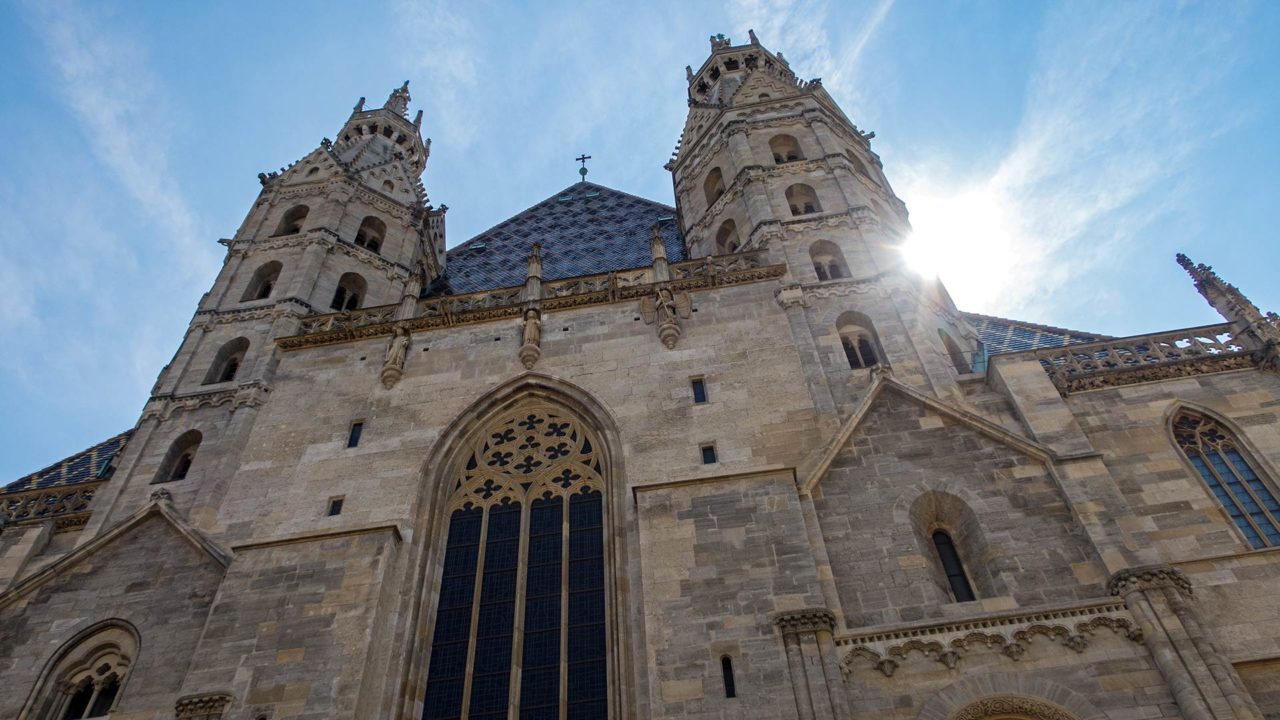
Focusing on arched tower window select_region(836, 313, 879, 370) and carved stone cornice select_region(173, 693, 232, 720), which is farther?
arched tower window select_region(836, 313, 879, 370)

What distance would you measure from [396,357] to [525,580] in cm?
497

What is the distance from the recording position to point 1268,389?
41.9 feet

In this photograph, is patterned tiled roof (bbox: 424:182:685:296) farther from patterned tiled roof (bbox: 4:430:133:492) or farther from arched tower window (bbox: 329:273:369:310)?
patterned tiled roof (bbox: 4:430:133:492)

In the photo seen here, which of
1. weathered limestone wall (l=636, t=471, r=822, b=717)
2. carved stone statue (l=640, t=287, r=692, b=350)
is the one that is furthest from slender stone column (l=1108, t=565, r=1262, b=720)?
carved stone statue (l=640, t=287, r=692, b=350)

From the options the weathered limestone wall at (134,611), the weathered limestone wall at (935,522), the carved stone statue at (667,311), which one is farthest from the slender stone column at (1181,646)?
A: the weathered limestone wall at (134,611)

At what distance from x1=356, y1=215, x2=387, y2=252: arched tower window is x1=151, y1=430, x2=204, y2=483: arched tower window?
7.11 metres

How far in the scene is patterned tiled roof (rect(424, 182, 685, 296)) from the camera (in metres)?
20.9

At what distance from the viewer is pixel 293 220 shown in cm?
2116

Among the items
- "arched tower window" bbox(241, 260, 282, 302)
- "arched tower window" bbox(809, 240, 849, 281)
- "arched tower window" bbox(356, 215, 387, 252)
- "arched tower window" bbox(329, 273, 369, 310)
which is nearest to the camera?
"arched tower window" bbox(809, 240, 849, 281)

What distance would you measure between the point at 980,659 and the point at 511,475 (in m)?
6.65

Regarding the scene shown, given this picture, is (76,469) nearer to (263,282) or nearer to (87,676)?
(263,282)

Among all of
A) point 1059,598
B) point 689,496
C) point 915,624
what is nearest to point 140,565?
point 689,496

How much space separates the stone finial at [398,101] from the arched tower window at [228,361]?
1282cm

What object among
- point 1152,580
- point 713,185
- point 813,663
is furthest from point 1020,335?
point 813,663
